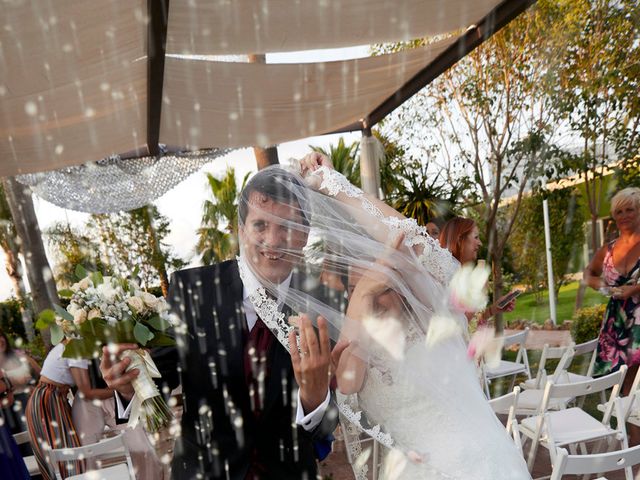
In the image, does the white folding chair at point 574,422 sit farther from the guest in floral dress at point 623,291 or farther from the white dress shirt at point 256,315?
the white dress shirt at point 256,315

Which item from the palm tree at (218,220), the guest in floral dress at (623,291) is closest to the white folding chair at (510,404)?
the guest in floral dress at (623,291)

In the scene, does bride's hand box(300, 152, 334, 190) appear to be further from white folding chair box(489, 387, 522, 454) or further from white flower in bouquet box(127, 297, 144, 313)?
white folding chair box(489, 387, 522, 454)

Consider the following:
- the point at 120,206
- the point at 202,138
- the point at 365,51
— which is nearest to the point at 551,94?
the point at 365,51

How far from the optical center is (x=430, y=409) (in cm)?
214

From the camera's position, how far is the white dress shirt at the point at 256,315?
1.65 metres

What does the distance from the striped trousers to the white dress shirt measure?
6.86 feet

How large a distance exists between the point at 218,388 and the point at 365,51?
329 inches

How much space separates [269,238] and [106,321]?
63 cm

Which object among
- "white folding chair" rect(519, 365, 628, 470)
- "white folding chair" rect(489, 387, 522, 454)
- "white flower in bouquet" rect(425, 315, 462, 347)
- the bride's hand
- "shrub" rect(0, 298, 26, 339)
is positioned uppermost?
the bride's hand

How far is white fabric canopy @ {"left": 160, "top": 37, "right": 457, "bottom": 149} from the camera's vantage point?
4.41 meters

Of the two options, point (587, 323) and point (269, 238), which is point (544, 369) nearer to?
point (269, 238)

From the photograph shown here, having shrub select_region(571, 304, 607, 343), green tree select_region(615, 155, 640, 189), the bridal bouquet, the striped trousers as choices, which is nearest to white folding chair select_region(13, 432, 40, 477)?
the striped trousers

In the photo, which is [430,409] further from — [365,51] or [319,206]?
[365,51]

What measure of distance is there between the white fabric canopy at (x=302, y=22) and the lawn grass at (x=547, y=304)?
16.9 ft
